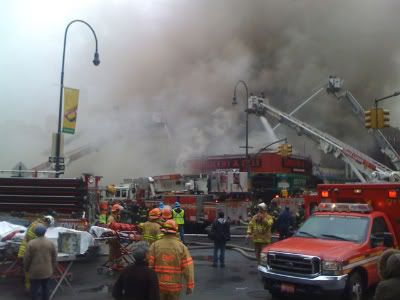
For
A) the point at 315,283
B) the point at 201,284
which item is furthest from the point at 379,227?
the point at 201,284

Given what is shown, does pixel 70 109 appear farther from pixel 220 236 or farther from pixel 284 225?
pixel 284 225

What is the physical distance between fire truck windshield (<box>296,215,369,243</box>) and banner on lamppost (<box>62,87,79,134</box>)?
34.0 ft

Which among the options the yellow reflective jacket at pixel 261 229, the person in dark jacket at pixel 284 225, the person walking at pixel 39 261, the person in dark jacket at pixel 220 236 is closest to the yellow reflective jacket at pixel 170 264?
the person walking at pixel 39 261

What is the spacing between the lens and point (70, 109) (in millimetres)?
16516

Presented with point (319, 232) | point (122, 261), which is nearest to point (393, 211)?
point (319, 232)

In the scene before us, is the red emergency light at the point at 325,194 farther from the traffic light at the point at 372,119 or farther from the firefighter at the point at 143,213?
the firefighter at the point at 143,213

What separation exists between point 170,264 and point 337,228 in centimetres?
385

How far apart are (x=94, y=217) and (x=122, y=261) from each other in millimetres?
3351

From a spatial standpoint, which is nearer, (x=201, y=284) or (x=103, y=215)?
(x=201, y=284)

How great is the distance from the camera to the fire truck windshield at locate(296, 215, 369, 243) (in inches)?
295

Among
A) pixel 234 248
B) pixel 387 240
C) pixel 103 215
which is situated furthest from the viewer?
pixel 234 248

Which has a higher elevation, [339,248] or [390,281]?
[390,281]

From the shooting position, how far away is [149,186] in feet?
82.5

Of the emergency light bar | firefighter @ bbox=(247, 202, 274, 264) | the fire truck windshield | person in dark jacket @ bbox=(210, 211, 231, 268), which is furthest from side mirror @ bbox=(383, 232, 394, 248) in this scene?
person in dark jacket @ bbox=(210, 211, 231, 268)
